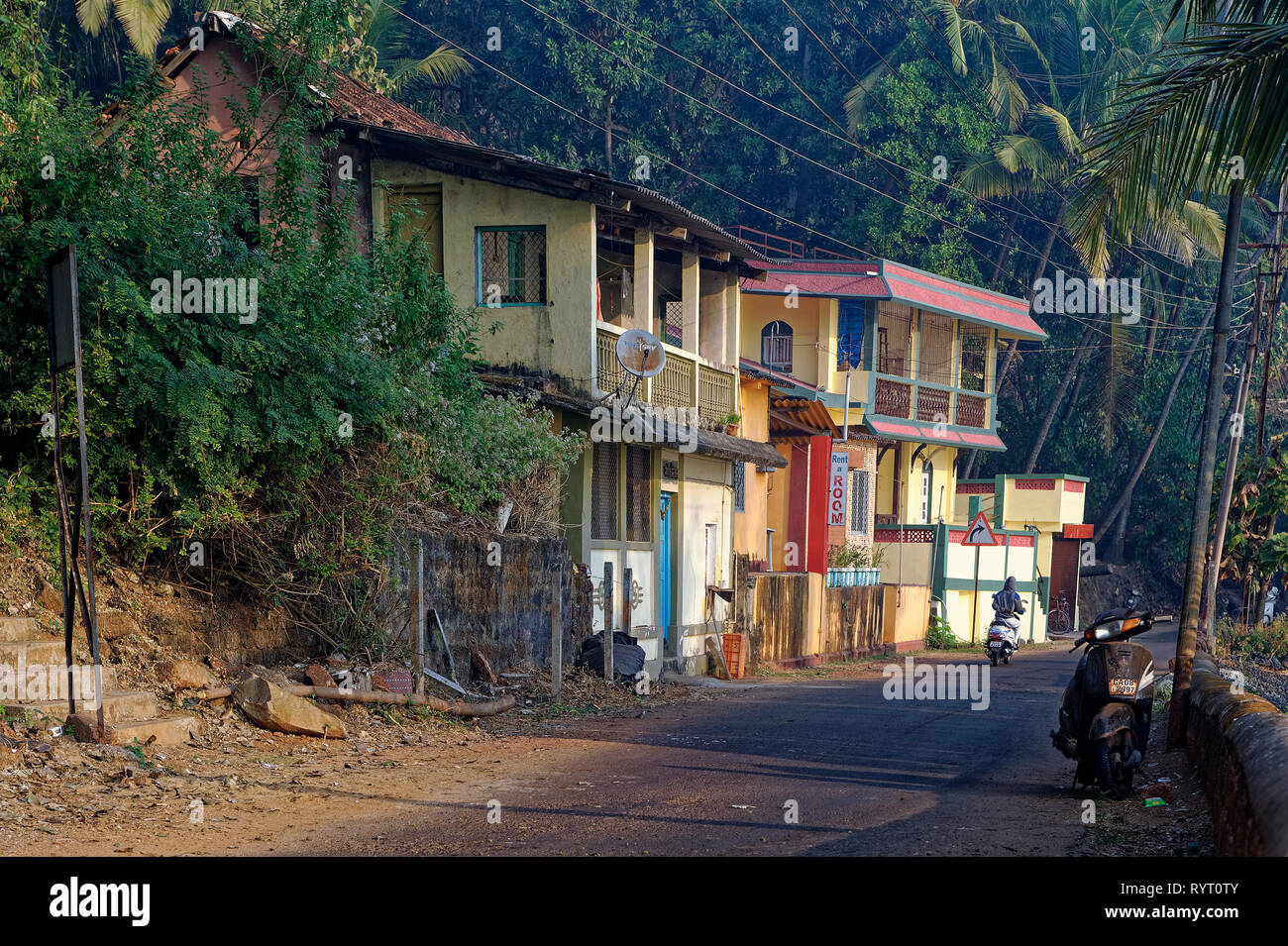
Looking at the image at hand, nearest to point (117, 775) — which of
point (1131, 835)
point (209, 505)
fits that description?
point (209, 505)

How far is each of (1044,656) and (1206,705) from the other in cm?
2116

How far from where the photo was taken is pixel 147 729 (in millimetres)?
9680

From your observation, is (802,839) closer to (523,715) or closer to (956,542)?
(523,715)

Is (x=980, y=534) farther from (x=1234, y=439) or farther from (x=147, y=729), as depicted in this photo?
(x=147, y=729)

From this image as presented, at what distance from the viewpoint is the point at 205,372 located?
10.6 meters

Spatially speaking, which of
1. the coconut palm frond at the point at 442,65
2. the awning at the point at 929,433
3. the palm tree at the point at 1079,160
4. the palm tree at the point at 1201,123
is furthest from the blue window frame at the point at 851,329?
the palm tree at the point at 1201,123

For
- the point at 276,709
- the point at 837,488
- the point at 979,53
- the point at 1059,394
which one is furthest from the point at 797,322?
the point at 276,709

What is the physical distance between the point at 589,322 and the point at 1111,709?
11.3 m

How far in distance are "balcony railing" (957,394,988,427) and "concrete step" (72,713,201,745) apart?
2971cm

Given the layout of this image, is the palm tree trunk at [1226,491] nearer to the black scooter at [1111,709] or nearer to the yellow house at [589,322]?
the yellow house at [589,322]

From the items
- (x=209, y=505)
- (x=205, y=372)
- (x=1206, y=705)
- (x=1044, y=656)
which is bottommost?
(x=1044, y=656)

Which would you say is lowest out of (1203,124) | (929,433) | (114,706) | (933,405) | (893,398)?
(114,706)

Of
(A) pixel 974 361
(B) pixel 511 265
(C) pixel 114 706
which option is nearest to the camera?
(C) pixel 114 706

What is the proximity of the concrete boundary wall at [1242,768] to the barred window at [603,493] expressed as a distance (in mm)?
10256
